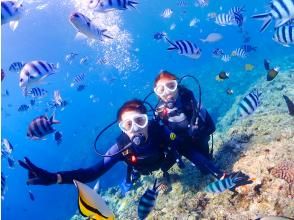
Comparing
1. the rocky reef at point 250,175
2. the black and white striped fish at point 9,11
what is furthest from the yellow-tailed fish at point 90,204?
the black and white striped fish at point 9,11

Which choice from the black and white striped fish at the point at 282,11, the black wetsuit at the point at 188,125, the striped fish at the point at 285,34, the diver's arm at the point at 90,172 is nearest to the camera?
the black and white striped fish at the point at 282,11

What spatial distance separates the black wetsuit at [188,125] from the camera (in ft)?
18.5

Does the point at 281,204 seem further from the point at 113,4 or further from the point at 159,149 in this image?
the point at 113,4

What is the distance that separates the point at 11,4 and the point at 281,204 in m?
4.53

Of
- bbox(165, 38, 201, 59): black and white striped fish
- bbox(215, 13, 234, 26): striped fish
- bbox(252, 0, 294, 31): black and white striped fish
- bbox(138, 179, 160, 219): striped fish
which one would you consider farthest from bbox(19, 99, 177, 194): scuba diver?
bbox(215, 13, 234, 26): striped fish

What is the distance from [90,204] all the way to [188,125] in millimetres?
3769

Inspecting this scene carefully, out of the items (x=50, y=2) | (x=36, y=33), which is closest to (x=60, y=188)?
(x=50, y=2)

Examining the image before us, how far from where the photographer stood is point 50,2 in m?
41.8

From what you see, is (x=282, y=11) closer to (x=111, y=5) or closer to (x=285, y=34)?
(x=285, y=34)

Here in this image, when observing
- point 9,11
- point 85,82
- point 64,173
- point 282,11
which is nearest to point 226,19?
point 282,11

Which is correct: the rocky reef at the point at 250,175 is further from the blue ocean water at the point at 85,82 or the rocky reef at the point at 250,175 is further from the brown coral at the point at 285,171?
the blue ocean water at the point at 85,82

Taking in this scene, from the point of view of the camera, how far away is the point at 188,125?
5.77 metres

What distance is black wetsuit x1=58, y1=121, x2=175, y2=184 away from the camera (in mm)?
5273

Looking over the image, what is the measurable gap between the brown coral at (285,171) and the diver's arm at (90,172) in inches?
94.8
